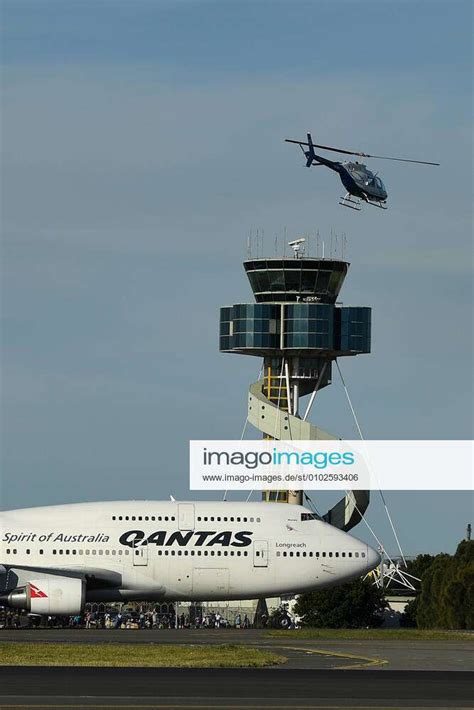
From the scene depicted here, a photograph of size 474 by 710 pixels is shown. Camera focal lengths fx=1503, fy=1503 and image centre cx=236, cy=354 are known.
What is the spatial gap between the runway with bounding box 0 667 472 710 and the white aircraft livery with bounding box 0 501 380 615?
30.8m

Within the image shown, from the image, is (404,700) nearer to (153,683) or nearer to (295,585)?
(153,683)

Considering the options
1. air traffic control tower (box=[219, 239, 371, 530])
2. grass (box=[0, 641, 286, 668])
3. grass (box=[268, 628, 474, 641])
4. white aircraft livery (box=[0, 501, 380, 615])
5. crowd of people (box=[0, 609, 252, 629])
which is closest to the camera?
grass (box=[0, 641, 286, 668])

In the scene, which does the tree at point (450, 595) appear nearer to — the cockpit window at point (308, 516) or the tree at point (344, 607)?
the tree at point (344, 607)

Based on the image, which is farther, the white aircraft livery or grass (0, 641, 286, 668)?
the white aircraft livery

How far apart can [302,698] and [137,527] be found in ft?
125

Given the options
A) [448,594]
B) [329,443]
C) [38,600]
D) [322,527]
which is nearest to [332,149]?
[329,443]

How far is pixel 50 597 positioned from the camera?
62250mm

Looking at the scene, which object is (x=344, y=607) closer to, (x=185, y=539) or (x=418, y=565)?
(x=185, y=539)

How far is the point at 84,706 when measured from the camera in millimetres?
25500

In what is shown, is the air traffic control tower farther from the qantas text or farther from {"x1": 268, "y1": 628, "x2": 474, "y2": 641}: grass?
{"x1": 268, "y1": 628, "x2": 474, "y2": 641}: grass

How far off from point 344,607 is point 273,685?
67.3 meters

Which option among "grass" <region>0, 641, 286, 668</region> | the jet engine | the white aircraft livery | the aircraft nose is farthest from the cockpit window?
"grass" <region>0, 641, 286, 668</region>

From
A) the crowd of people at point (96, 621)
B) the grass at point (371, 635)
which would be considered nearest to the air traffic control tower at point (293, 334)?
the crowd of people at point (96, 621)

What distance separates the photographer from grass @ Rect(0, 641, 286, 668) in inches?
1409
